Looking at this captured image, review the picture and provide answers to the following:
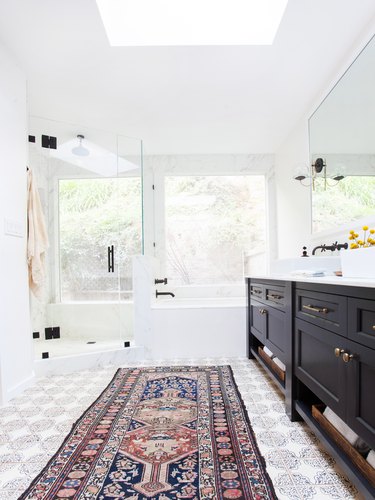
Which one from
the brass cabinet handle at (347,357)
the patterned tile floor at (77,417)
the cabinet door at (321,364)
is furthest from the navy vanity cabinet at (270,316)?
the brass cabinet handle at (347,357)

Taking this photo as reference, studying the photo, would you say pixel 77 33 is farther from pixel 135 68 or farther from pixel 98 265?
pixel 98 265

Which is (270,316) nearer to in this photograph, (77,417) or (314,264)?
(314,264)

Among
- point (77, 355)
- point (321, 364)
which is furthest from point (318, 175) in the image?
point (77, 355)

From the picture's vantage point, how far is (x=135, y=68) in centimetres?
236

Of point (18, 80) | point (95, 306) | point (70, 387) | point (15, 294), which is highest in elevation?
point (18, 80)

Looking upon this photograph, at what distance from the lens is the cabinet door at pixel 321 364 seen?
45.3 inches

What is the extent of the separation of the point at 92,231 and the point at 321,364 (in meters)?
2.66

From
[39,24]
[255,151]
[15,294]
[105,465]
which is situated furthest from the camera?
[255,151]

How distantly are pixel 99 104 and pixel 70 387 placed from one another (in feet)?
7.90

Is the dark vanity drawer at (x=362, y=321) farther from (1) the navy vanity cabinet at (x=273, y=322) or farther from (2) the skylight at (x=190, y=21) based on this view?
(2) the skylight at (x=190, y=21)

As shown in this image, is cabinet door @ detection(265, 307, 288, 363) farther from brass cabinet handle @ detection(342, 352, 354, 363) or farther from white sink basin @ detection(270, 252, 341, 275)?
brass cabinet handle @ detection(342, 352, 354, 363)

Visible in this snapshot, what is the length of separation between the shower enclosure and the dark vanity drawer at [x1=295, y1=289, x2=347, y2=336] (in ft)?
6.40

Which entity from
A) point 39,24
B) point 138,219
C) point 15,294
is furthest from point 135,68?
point 15,294

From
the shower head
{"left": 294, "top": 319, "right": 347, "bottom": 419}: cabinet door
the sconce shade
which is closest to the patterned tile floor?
{"left": 294, "top": 319, "right": 347, "bottom": 419}: cabinet door
